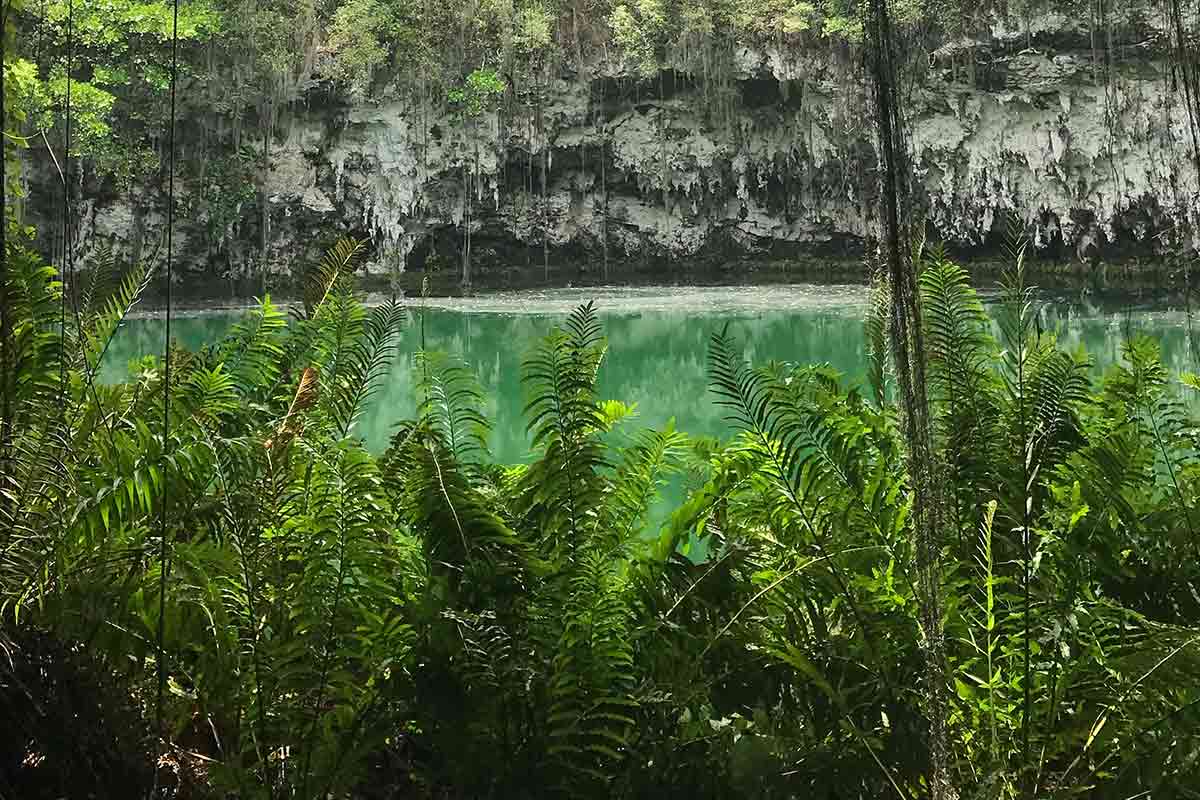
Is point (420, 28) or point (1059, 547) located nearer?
point (1059, 547)

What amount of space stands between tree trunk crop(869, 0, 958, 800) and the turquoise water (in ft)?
5.92

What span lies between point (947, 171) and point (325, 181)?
430 inches

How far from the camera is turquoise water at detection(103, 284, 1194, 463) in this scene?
Answer: 5.32 m

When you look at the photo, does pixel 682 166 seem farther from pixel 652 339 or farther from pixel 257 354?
pixel 257 354

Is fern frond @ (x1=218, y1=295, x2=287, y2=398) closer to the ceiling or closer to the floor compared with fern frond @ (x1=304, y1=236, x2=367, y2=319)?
closer to the floor

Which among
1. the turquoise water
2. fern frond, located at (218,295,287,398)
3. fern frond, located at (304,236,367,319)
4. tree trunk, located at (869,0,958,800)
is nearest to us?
tree trunk, located at (869,0,958,800)

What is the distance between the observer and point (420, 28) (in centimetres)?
1245

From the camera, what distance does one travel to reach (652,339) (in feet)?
29.4

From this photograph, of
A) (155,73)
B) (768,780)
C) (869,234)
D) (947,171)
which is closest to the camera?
(768,780)

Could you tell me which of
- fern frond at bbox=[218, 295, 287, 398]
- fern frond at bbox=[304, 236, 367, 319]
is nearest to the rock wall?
fern frond at bbox=[304, 236, 367, 319]

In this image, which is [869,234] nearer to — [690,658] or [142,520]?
[690,658]

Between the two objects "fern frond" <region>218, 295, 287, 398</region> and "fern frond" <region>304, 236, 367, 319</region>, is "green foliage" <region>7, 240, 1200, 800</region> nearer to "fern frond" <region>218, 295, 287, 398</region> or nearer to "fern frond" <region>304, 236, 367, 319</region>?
"fern frond" <region>218, 295, 287, 398</region>

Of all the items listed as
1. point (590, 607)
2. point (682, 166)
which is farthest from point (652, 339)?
point (682, 166)

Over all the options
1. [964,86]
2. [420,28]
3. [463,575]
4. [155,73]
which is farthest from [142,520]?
[964,86]
